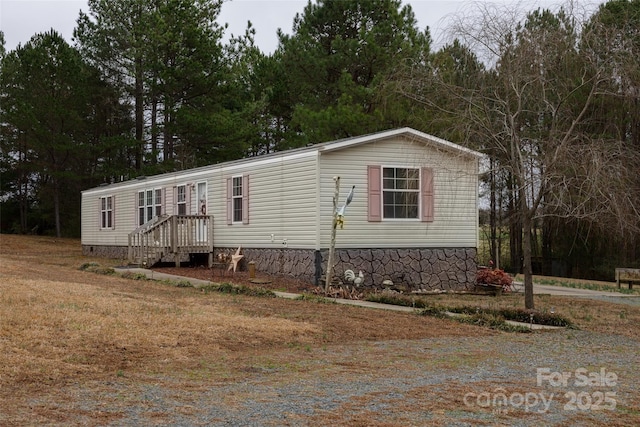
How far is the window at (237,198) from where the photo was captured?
18797mm

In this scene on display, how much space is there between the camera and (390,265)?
54.1ft

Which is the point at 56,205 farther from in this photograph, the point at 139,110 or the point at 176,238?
the point at 176,238

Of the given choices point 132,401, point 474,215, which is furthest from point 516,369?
point 474,215

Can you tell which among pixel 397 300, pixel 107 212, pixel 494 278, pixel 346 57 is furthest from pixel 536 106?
pixel 107 212

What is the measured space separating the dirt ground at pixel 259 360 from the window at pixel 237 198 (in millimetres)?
6093

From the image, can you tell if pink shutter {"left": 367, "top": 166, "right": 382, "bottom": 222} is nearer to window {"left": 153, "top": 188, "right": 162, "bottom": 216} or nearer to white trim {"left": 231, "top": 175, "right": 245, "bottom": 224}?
white trim {"left": 231, "top": 175, "right": 245, "bottom": 224}

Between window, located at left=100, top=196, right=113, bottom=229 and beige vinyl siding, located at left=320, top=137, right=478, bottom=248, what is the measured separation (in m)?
12.7

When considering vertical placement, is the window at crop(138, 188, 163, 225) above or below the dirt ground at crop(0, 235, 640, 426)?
above

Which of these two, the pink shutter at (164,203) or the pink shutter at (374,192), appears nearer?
the pink shutter at (374,192)

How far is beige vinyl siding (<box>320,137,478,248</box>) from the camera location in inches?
A: 625

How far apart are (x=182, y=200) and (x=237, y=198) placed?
10.5 feet

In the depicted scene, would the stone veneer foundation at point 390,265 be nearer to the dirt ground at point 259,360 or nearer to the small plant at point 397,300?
the small plant at point 397,300

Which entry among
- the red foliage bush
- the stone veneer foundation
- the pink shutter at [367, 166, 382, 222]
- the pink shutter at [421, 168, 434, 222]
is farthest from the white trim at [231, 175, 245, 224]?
the red foliage bush

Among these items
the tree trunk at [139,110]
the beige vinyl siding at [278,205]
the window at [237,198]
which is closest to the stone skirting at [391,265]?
the beige vinyl siding at [278,205]
